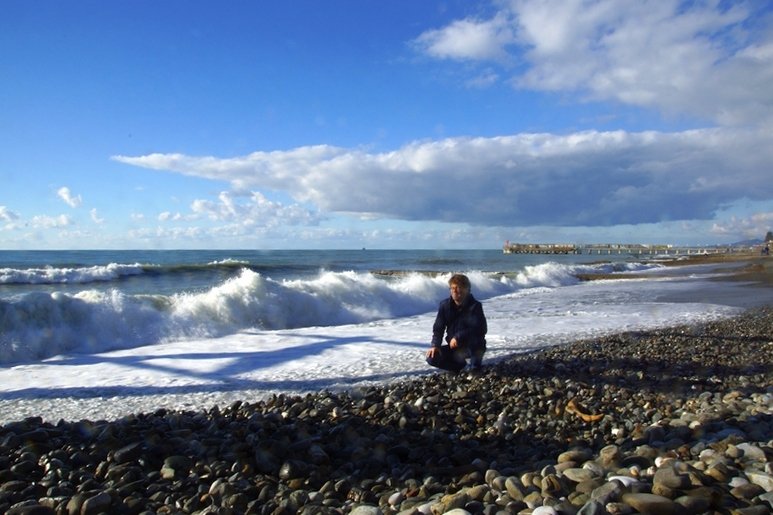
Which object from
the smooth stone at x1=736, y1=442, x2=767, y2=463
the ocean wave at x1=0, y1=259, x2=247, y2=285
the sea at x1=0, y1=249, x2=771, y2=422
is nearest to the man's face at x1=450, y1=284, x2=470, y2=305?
the sea at x1=0, y1=249, x2=771, y2=422

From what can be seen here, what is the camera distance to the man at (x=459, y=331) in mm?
7199

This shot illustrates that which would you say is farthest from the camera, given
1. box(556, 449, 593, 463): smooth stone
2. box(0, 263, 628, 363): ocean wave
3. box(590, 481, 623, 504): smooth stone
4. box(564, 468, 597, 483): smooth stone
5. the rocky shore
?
box(0, 263, 628, 363): ocean wave

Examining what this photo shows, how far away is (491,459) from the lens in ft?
14.2

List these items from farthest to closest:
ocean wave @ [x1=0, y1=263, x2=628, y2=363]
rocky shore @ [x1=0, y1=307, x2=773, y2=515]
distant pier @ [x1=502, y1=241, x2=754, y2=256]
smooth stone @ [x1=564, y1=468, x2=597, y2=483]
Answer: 1. distant pier @ [x1=502, y1=241, x2=754, y2=256]
2. ocean wave @ [x1=0, y1=263, x2=628, y2=363]
3. smooth stone @ [x1=564, y1=468, x2=597, y2=483]
4. rocky shore @ [x1=0, y1=307, x2=773, y2=515]

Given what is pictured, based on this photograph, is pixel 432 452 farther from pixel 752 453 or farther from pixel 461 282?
pixel 461 282

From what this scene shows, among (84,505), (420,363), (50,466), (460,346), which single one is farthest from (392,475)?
(420,363)

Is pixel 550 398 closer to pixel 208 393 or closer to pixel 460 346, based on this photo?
pixel 460 346

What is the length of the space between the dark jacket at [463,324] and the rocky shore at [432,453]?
511mm

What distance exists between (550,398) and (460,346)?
4.99 ft

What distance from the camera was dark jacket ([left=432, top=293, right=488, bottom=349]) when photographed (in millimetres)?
7211

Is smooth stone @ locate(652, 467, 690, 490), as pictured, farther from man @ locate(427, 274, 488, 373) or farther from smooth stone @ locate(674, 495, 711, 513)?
man @ locate(427, 274, 488, 373)

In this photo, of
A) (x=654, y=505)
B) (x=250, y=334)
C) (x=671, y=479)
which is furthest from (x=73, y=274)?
(x=654, y=505)

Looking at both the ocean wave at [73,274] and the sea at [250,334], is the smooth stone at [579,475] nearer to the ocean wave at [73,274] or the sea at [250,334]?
the sea at [250,334]

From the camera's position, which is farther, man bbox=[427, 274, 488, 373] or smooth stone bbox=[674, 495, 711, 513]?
man bbox=[427, 274, 488, 373]
